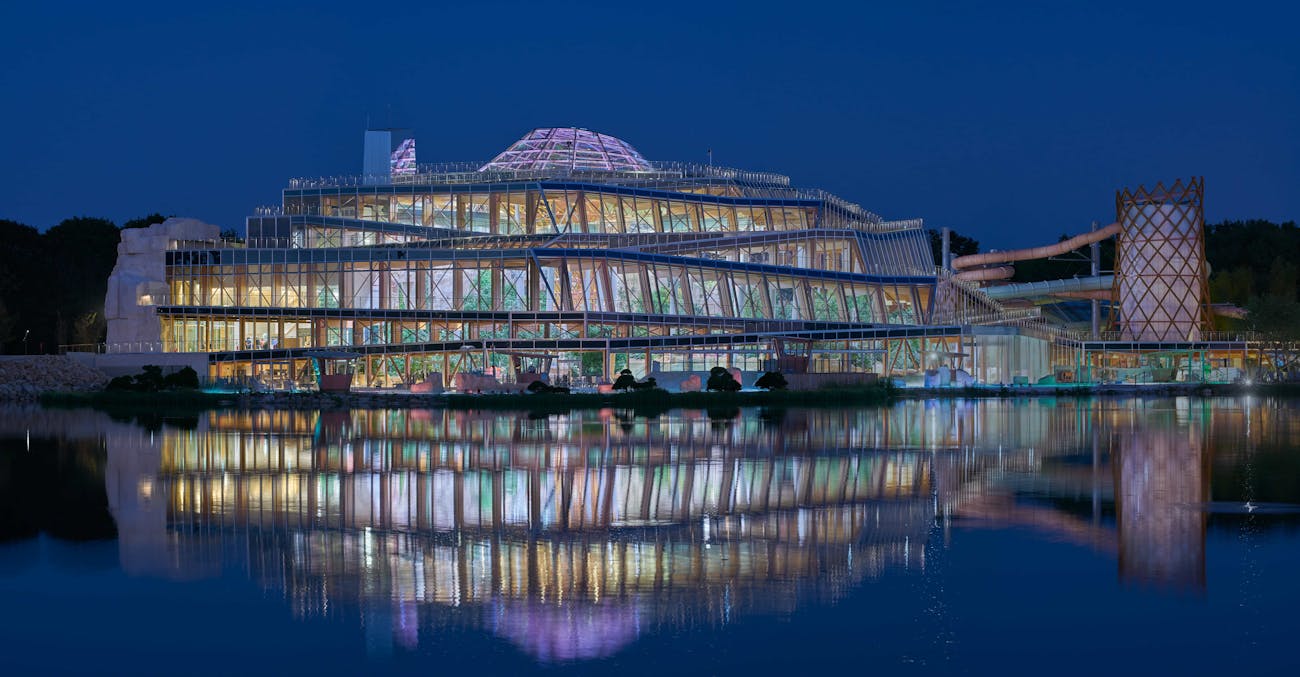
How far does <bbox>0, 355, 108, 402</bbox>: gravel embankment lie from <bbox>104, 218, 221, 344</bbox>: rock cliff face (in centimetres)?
892

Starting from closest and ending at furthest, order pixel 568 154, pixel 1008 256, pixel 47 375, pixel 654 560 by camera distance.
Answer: pixel 654 560, pixel 47 375, pixel 568 154, pixel 1008 256

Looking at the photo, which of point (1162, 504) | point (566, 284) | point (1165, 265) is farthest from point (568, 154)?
point (1162, 504)

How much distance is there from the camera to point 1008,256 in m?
128

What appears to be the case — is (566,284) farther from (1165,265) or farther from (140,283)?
(1165,265)

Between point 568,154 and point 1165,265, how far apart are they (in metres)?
51.6

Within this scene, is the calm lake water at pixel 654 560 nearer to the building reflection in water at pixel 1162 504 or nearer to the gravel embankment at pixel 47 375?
the building reflection in water at pixel 1162 504

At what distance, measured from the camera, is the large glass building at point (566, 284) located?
89.2 m

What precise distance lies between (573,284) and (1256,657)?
273 ft

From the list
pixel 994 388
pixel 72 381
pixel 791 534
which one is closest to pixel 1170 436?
pixel 791 534

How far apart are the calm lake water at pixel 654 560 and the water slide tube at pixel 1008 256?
294ft

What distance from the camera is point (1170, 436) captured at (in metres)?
39.8

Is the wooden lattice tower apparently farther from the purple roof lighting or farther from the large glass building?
the purple roof lighting

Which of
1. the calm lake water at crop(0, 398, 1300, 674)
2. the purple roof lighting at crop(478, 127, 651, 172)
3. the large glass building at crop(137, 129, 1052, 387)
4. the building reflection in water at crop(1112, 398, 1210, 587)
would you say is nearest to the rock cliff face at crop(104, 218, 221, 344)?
the large glass building at crop(137, 129, 1052, 387)

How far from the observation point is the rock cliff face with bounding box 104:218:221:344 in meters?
96.1
